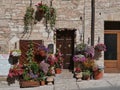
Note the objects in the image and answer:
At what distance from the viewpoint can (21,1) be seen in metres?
16.8

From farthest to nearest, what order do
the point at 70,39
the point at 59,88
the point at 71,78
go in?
the point at 70,39, the point at 71,78, the point at 59,88

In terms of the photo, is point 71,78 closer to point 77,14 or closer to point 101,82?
point 101,82

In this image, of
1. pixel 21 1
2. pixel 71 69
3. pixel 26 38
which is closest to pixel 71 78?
pixel 71 69

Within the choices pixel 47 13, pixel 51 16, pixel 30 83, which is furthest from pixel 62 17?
pixel 30 83

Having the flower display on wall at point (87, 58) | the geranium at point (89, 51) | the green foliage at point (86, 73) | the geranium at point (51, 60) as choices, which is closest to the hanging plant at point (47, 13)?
the geranium at point (51, 60)

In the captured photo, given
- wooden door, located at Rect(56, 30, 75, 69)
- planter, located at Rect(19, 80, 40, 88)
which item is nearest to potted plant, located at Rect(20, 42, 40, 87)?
planter, located at Rect(19, 80, 40, 88)

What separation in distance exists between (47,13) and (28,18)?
913 mm

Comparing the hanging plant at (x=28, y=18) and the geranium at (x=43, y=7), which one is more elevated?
the geranium at (x=43, y=7)

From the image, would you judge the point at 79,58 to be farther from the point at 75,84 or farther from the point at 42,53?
the point at 42,53

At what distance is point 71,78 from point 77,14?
3.08 m

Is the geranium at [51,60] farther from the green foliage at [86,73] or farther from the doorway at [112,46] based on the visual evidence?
the doorway at [112,46]

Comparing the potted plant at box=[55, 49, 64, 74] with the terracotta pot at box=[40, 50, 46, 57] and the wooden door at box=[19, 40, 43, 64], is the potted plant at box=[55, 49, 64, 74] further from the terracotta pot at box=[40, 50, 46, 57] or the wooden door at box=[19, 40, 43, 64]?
the wooden door at box=[19, 40, 43, 64]

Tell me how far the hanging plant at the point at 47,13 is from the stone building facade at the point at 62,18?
24 cm

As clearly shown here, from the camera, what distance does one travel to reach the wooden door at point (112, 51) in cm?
1731
